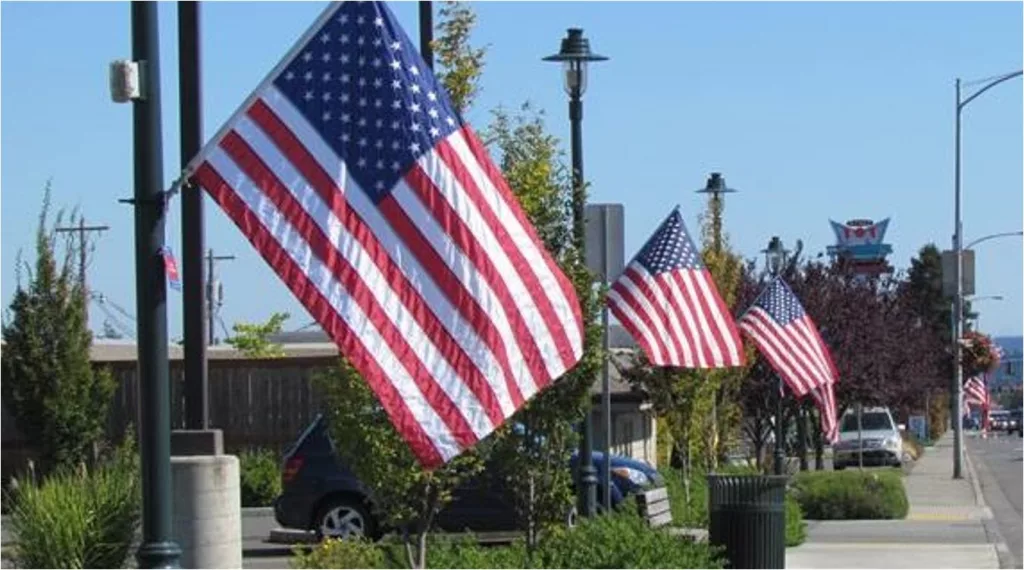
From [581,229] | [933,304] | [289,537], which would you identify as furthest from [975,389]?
[581,229]

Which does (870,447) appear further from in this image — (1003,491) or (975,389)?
(975,389)

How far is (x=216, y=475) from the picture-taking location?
40.9ft

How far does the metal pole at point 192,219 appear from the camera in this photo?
12766 mm

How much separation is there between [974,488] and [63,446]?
2059 centimetres

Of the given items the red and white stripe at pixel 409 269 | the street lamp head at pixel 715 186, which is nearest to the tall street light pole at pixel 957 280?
the street lamp head at pixel 715 186

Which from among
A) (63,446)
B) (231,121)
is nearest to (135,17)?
(231,121)

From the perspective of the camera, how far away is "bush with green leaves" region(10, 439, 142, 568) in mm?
12664

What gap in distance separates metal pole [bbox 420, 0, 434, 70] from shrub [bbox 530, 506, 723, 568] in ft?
11.7

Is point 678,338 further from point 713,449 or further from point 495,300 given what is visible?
point 495,300

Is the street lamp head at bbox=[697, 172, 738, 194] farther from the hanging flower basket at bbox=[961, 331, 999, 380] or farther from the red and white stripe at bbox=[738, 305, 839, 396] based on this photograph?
the hanging flower basket at bbox=[961, 331, 999, 380]

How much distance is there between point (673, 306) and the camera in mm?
17750

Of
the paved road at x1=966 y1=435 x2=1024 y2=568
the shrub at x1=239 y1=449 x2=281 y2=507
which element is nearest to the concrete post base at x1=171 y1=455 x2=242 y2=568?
the paved road at x1=966 y1=435 x2=1024 y2=568

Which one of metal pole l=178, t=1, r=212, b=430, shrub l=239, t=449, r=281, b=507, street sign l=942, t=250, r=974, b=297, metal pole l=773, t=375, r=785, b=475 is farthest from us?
street sign l=942, t=250, r=974, b=297

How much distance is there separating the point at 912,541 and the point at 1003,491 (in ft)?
56.9
